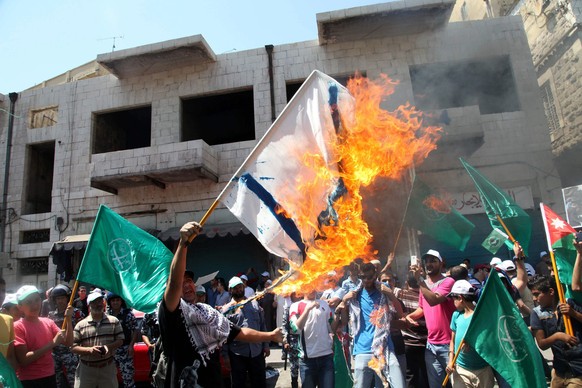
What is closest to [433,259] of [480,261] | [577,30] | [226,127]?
[480,261]

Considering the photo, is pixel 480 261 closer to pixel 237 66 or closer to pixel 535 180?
pixel 535 180

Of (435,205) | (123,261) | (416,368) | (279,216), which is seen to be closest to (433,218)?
(435,205)

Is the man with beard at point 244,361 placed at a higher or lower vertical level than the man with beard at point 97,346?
lower

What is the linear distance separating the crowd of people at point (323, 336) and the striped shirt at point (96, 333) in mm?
11

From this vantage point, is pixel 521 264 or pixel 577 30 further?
pixel 577 30

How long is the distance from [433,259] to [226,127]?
13.4 m

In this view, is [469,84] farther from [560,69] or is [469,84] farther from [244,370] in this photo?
[244,370]

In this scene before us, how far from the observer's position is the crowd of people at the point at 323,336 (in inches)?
145

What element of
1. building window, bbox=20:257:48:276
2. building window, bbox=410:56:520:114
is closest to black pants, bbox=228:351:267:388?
building window, bbox=410:56:520:114

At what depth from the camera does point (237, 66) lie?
14.2m

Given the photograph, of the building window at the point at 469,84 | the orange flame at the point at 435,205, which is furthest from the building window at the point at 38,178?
the orange flame at the point at 435,205

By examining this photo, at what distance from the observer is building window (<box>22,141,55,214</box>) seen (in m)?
15.2

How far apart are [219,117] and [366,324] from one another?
13.6 meters

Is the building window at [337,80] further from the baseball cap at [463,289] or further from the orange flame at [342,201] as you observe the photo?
the baseball cap at [463,289]
